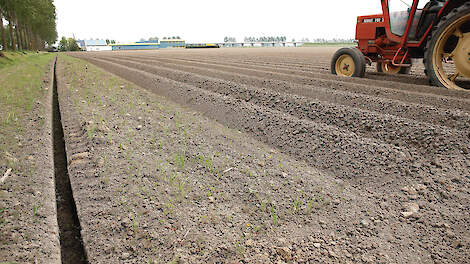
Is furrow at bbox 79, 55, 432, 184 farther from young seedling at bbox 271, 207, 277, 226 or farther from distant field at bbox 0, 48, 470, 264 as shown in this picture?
young seedling at bbox 271, 207, 277, 226

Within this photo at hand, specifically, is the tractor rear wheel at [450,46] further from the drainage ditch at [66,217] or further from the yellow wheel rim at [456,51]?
the drainage ditch at [66,217]

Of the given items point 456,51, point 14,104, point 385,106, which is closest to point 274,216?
point 385,106

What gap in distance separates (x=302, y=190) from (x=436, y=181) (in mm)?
1259

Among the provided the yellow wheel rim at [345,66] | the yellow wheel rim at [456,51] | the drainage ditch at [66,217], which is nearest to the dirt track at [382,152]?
the yellow wheel rim at [456,51]

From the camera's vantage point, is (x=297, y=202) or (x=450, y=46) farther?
(x=450, y=46)

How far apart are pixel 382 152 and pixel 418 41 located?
3923mm

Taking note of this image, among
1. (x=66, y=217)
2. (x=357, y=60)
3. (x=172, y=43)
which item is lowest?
(x=66, y=217)

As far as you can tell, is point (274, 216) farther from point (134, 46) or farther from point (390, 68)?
point (134, 46)

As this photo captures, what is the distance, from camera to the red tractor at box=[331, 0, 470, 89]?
4324 millimetres

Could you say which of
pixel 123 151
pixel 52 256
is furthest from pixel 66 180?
pixel 52 256

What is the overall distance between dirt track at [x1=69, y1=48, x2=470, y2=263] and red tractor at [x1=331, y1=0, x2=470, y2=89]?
1.82 ft

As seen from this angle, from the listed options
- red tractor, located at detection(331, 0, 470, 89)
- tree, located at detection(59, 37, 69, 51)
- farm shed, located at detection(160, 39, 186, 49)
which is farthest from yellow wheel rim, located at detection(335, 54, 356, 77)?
farm shed, located at detection(160, 39, 186, 49)

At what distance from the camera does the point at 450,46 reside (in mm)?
4914

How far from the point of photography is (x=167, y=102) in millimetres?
5523
